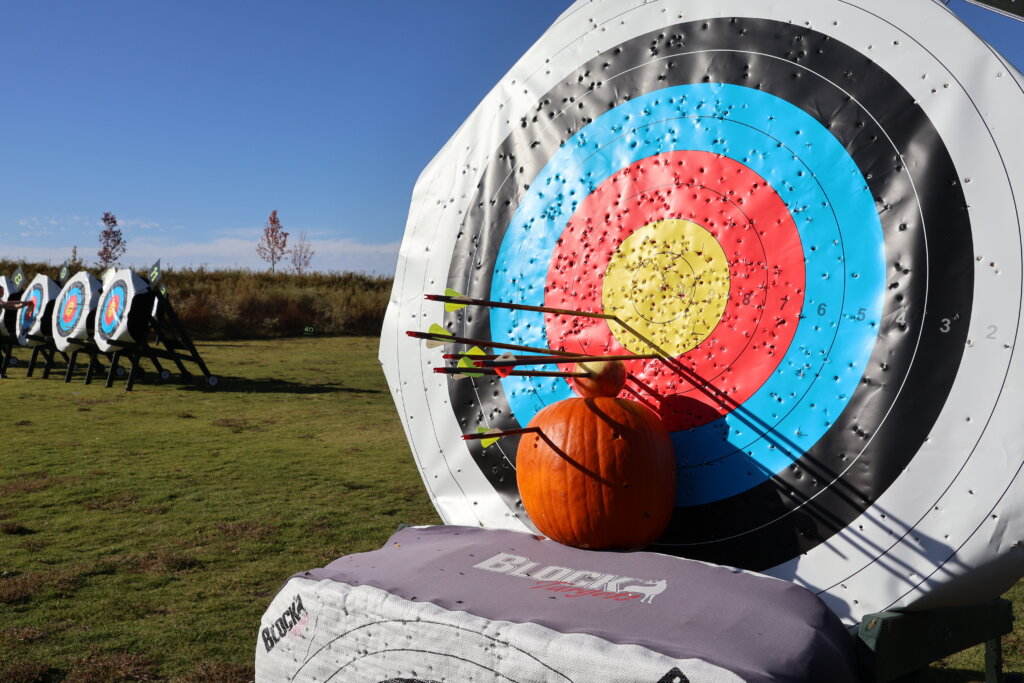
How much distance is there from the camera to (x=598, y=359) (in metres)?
1.40

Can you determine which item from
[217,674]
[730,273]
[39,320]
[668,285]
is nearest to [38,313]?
[39,320]

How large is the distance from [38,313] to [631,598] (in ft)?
35.1

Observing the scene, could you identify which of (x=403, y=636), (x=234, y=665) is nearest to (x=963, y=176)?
(x=403, y=636)

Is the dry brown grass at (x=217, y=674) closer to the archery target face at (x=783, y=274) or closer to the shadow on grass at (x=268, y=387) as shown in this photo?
the archery target face at (x=783, y=274)

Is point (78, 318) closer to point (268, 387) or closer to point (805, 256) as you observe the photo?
point (268, 387)

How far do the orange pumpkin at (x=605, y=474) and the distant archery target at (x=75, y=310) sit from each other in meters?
8.89

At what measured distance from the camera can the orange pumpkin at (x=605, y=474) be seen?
146 cm

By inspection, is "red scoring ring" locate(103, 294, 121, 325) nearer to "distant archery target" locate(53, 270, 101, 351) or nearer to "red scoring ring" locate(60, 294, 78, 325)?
"distant archery target" locate(53, 270, 101, 351)

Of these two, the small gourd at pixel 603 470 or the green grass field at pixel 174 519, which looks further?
the green grass field at pixel 174 519

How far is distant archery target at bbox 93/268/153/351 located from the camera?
27.9 feet

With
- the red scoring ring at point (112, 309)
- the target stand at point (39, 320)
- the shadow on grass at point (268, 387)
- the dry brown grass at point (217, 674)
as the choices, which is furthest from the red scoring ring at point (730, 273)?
the target stand at point (39, 320)

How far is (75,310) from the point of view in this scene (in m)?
9.38

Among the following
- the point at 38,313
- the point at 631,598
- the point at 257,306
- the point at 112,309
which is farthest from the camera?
the point at 257,306

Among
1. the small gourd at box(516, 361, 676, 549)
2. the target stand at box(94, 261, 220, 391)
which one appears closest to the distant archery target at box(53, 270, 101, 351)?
the target stand at box(94, 261, 220, 391)
